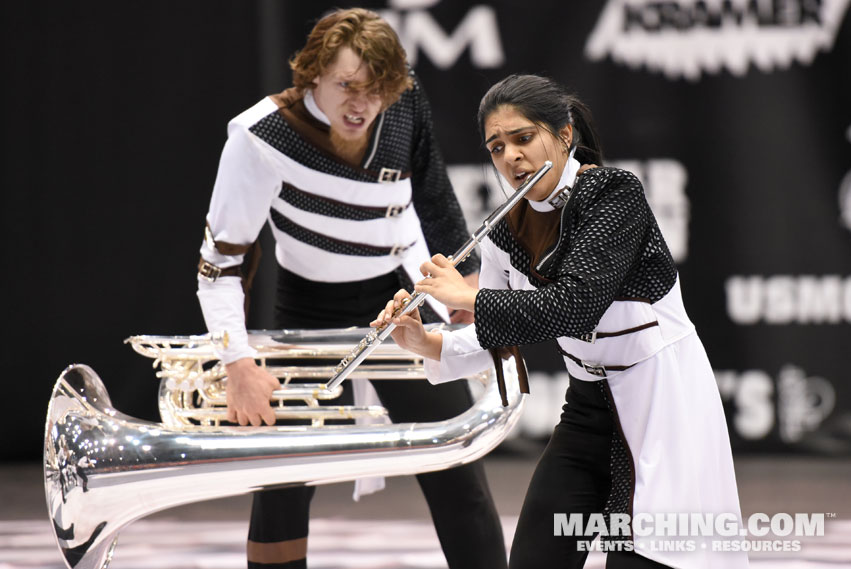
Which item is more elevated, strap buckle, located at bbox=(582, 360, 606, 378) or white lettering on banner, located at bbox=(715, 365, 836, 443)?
strap buckle, located at bbox=(582, 360, 606, 378)

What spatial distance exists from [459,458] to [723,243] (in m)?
2.63

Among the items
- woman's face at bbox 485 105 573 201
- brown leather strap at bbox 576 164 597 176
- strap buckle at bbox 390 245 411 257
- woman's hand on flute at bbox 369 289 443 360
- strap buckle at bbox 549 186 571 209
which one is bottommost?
woman's hand on flute at bbox 369 289 443 360

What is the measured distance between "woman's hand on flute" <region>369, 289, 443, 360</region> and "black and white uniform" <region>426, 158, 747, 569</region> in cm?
24

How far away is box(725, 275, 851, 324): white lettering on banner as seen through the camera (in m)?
4.46

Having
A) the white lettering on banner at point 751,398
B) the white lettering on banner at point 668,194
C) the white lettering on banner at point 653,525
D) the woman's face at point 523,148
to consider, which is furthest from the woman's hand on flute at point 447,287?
the white lettering on banner at point 751,398

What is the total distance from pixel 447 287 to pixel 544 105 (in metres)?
0.38

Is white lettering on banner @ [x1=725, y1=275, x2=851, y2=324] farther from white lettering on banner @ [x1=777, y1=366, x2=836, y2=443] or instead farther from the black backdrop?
white lettering on banner @ [x1=777, y1=366, x2=836, y2=443]

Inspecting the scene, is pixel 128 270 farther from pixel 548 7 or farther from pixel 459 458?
pixel 459 458

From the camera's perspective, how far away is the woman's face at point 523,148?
1873 mm

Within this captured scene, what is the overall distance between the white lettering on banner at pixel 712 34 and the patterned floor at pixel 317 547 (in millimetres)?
2016

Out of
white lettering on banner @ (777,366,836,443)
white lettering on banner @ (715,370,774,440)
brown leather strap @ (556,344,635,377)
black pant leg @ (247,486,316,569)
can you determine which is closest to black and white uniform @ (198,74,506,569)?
black pant leg @ (247,486,316,569)

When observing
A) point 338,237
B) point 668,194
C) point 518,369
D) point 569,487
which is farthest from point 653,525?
point 668,194

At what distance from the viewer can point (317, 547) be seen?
3.52 m

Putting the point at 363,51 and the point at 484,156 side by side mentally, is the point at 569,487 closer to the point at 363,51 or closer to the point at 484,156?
the point at 363,51
